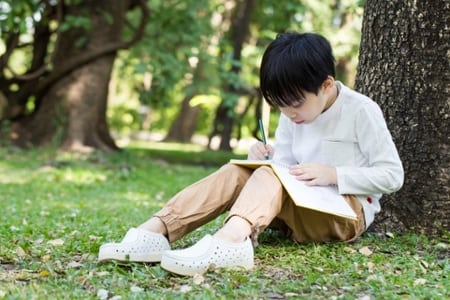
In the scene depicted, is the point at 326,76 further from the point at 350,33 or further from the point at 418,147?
the point at 350,33

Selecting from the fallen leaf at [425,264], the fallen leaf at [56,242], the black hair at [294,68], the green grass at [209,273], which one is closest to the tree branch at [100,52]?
the green grass at [209,273]

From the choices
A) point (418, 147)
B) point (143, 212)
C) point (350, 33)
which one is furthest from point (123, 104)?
point (418, 147)

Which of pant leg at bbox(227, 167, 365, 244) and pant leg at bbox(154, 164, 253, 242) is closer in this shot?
pant leg at bbox(227, 167, 365, 244)

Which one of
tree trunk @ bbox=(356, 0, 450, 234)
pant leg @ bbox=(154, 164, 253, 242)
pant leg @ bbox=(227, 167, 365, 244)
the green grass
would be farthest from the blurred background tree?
pant leg @ bbox=(227, 167, 365, 244)

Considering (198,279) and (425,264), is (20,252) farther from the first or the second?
(425,264)

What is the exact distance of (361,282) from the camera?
2877mm

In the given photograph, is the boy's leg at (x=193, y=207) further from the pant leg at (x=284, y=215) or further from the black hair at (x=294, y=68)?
the black hair at (x=294, y=68)

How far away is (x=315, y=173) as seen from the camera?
3.24 metres

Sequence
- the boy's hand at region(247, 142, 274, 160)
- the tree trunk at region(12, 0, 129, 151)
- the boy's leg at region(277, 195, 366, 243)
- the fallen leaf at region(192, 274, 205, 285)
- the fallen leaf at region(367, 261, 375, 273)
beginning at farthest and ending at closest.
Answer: the tree trunk at region(12, 0, 129, 151), the boy's hand at region(247, 142, 274, 160), the boy's leg at region(277, 195, 366, 243), the fallen leaf at region(367, 261, 375, 273), the fallen leaf at region(192, 274, 205, 285)

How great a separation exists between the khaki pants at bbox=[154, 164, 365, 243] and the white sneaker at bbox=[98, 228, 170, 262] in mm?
116

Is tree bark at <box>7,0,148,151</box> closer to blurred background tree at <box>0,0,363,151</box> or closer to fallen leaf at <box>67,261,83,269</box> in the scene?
blurred background tree at <box>0,0,363,151</box>

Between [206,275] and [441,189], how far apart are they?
59.3 inches

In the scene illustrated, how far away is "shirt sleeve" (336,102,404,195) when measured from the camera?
3242 mm

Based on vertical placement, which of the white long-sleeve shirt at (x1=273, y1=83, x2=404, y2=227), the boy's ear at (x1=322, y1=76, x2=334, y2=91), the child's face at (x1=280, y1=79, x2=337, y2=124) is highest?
the boy's ear at (x1=322, y1=76, x2=334, y2=91)
